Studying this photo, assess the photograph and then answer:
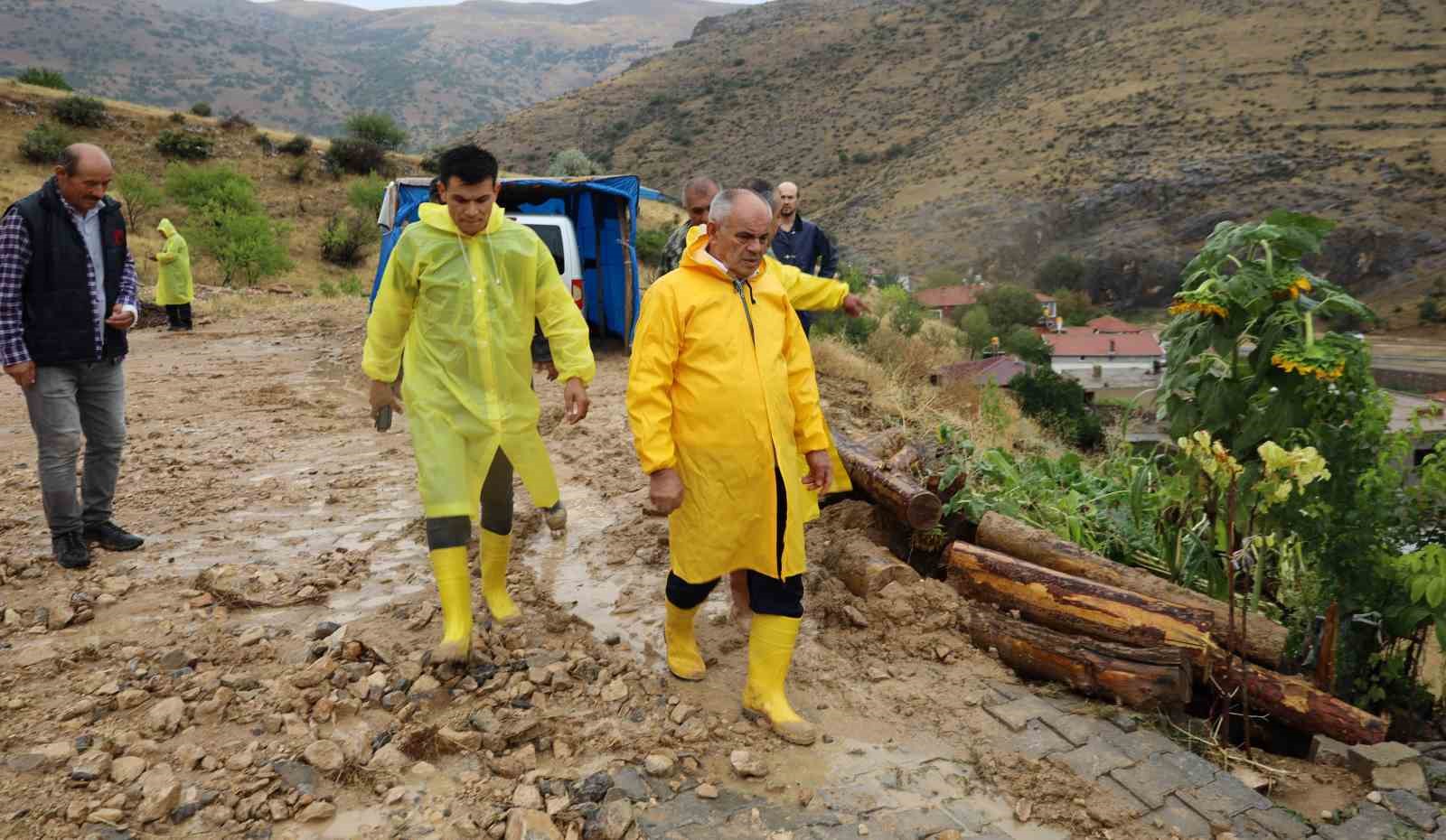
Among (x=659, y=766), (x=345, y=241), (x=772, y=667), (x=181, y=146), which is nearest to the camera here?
(x=659, y=766)

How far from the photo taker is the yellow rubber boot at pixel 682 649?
3.28 metres

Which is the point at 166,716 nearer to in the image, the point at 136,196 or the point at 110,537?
the point at 110,537

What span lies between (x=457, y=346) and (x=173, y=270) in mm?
11398

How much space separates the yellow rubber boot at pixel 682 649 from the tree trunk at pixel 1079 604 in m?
1.32

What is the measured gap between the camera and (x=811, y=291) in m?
3.81

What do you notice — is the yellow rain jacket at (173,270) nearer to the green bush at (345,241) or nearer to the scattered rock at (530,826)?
the scattered rock at (530,826)

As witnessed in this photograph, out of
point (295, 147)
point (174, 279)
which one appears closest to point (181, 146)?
point (295, 147)

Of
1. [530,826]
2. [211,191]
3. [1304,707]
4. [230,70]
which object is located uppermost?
[230,70]

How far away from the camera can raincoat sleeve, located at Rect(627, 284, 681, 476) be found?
2797 millimetres

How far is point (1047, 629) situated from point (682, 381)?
1785mm

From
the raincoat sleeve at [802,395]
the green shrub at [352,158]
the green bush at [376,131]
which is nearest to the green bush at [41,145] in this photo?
the green shrub at [352,158]

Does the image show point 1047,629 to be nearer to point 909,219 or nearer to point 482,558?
point 482,558

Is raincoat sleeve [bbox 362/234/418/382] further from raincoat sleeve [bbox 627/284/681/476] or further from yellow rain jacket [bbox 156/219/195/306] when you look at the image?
yellow rain jacket [bbox 156/219/195/306]

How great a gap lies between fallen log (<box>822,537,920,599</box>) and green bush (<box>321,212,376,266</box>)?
1072 inches
